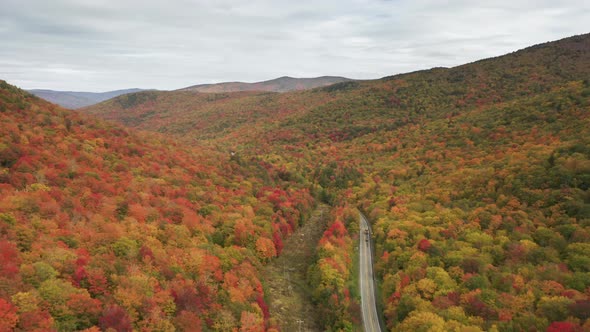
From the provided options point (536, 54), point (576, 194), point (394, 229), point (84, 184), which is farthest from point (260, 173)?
point (536, 54)

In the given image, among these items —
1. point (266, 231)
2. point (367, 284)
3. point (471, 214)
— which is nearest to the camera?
point (367, 284)

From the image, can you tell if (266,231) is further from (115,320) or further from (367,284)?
(115,320)

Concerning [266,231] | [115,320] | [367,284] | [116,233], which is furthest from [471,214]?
[116,233]

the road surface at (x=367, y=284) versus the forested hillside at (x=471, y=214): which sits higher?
the forested hillside at (x=471, y=214)

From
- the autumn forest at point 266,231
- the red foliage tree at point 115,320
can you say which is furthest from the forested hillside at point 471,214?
the red foliage tree at point 115,320

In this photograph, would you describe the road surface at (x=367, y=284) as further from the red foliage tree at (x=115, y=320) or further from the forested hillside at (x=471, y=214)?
the red foliage tree at (x=115, y=320)

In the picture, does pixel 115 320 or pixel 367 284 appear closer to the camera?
pixel 115 320

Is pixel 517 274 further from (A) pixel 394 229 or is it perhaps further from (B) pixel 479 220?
(A) pixel 394 229
